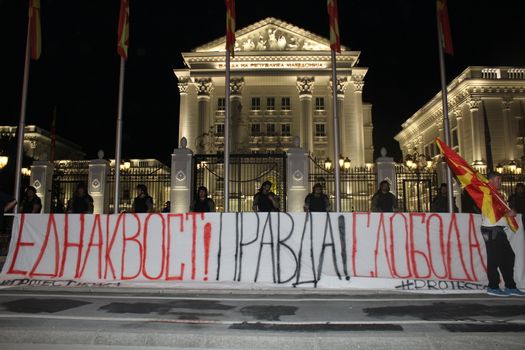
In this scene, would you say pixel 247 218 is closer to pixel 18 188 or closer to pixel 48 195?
pixel 18 188

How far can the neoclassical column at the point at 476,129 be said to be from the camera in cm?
4172

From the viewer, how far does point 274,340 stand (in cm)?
459

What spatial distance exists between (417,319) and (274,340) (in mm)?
2022

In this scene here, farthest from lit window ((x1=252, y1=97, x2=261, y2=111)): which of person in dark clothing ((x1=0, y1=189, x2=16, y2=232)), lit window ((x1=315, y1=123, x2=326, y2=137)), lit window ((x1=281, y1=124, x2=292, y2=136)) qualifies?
person in dark clothing ((x1=0, y1=189, x2=16, y2=232))

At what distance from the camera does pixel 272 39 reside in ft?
160

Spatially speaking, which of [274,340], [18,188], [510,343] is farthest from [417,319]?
[18,188]

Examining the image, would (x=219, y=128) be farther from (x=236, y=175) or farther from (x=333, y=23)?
(x=333, y=23)

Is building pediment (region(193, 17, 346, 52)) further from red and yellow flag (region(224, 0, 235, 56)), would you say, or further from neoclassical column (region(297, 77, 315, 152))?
red and yellow flag (region(224, 0, 235, 56))

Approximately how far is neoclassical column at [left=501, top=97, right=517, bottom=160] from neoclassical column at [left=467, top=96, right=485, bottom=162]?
207cm

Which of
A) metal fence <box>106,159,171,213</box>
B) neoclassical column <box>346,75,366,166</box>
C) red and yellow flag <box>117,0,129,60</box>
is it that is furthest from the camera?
neoclassical column <box>346,75,366,166</box>

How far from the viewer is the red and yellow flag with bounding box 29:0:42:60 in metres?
11.9

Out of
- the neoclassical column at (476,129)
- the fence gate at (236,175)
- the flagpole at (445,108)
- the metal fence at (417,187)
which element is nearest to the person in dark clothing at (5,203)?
the fence gate at (236,175)

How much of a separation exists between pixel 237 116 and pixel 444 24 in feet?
118

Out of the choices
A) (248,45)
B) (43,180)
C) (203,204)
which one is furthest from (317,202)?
(248,45)
